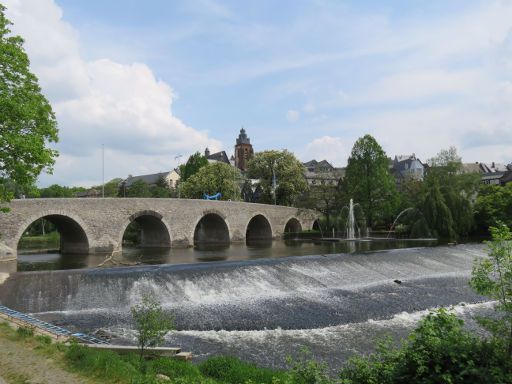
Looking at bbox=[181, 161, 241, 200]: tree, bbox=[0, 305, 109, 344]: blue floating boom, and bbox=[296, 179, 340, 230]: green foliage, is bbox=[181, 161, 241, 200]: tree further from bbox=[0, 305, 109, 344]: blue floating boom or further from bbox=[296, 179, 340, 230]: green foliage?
bbox=[0, 305, 109, 344]: blue floating boom

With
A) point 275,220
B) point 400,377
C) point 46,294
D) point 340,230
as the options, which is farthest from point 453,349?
point 275,220

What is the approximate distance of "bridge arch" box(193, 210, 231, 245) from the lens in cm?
4323

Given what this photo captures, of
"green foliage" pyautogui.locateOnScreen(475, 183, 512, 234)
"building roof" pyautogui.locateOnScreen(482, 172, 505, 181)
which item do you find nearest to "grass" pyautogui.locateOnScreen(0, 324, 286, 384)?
"green foliage" pyautogui.locateOnScreen(475, 183, 512, 234)

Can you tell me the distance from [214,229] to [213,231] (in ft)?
1.11

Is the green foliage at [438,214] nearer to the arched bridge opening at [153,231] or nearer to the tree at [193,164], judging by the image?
the arched bridge opening at [153,231]

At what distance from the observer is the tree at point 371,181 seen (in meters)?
45.9

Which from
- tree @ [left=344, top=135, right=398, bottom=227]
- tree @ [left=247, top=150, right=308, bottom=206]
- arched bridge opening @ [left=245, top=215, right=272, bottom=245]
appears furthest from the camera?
tree @ [left=247, top=150, right=308, bottom=206]

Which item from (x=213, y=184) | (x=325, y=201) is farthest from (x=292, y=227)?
(x=213, y=184)

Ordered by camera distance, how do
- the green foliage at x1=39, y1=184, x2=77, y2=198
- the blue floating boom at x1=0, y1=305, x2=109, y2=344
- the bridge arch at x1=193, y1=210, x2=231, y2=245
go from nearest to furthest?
the blue floating boom at x1=0, y1=305, x2=109, y2=344
the bridge arch at x1=193, y1=210, x2=231, y2=245
the green foliage at x1=39, y1=184, x2=77, y2=198

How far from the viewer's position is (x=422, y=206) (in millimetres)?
39312

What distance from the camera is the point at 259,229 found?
5247 centimetres

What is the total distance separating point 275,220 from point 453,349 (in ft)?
149

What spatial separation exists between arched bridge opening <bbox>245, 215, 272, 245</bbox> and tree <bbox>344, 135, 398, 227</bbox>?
10150mm

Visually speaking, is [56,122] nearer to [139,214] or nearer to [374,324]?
[374,324]
